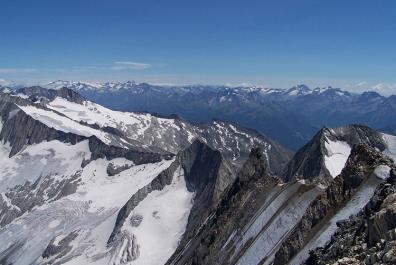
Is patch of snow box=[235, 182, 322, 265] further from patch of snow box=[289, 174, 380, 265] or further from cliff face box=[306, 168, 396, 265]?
cliff face box=[306, 168, 396, 265]

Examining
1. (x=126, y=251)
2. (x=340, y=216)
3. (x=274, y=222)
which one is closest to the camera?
(x=340, y=216)

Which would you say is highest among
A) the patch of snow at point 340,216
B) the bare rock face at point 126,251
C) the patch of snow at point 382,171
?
the patch of snow at point 382,171

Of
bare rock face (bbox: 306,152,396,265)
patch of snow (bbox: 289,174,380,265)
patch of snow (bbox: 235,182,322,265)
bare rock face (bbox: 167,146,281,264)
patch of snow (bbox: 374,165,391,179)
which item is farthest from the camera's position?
bare rock face (bbox: 167,146,281,264)

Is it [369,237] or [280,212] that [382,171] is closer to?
[369,237]

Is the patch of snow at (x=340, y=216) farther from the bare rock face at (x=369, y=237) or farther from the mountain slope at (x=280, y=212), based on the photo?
the bare rock face at (x=369, y=237)

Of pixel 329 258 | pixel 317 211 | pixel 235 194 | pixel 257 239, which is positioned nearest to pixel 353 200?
pixel 317 211

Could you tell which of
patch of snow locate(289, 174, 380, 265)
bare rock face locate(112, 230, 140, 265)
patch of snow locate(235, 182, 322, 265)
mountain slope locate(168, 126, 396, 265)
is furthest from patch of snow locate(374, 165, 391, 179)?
bare rock face locate(112, 230, 140, 265)

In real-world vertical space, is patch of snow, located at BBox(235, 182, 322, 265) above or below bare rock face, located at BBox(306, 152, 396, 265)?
below

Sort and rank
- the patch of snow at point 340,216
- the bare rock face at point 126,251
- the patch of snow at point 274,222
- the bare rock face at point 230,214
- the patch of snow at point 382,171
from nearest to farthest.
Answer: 1. the patch of snow at point 340,216
2. the patch of snow at point 382,171
3. the patch of snow at point 274,222
4. the bare rock face at point 230,214
5. the bare rock face at point 126,251

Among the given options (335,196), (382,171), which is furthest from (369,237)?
(335,196)

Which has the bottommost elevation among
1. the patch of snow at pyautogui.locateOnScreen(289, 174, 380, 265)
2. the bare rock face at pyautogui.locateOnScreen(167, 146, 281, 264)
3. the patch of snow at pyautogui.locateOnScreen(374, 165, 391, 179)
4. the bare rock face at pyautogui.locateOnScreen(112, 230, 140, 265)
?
the bare rock face at pyautogui.locateOnScreen(112, 230, 140, 265)

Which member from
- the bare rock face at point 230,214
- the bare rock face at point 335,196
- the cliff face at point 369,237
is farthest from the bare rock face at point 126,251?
the cliff face at point 369,237
